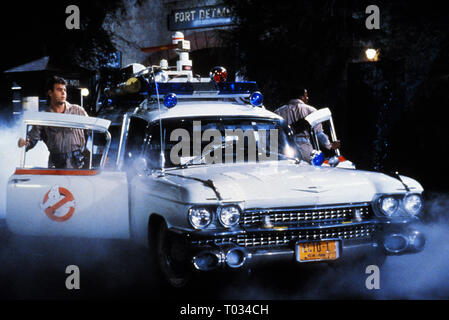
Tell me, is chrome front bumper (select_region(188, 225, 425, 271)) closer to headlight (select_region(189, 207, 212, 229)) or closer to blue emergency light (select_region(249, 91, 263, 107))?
headlight (select_region(189, 207, 212, 229))

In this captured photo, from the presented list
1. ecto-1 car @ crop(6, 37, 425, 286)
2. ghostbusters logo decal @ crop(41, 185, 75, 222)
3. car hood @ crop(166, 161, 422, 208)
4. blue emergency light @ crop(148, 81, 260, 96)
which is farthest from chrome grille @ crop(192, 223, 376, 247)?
blue emergency light @ crop(148, 81, 260, 96)

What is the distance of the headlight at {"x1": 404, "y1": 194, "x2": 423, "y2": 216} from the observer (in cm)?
Answer: 574

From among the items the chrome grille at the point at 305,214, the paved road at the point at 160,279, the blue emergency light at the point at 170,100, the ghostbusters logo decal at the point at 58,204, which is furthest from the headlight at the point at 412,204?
the ghostbusters logo decal at the point at 58,204

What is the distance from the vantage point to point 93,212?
635 centimetres

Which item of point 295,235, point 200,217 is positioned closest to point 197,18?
point 295,235

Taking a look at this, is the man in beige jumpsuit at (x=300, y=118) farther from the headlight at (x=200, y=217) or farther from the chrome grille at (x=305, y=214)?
the headlight at (x=200, y=217)

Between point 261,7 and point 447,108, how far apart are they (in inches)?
172

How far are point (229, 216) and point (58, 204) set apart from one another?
2.09 meters

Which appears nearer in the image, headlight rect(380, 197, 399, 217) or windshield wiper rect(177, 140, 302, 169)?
headlight rect(380, 197, 399, 217)

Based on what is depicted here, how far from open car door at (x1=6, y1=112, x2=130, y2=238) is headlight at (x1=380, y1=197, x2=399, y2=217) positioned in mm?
2371

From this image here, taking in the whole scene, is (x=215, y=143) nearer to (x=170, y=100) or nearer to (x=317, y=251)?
(x=170, y=100)

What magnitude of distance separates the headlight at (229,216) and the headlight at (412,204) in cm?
154
